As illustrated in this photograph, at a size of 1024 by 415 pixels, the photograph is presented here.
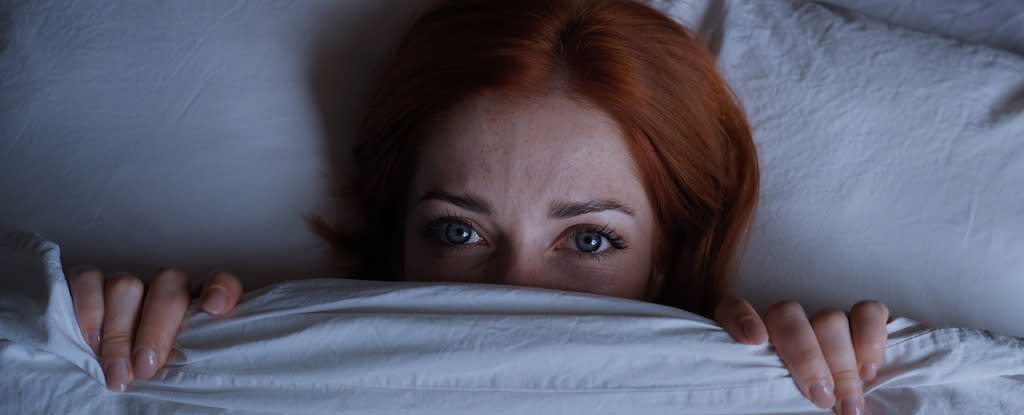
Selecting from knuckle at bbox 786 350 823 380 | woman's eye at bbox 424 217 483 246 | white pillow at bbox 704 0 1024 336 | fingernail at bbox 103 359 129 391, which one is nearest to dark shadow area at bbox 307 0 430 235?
woman's eye at bbox 424 217 483 246

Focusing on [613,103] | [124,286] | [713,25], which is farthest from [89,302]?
[713,25]

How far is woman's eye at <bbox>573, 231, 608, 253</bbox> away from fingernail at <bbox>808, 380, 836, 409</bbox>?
338mm

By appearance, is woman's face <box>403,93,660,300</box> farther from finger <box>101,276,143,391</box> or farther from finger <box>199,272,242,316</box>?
finger <box>101,276,143,391</box>

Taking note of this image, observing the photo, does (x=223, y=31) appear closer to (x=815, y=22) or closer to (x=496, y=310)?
(x=496, y=310)

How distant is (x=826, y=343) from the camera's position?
0.73 meters

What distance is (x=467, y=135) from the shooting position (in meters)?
0.92

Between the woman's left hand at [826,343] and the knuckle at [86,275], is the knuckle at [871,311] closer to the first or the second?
the woman's left hand at [826,343]

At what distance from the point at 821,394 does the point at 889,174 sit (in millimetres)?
444

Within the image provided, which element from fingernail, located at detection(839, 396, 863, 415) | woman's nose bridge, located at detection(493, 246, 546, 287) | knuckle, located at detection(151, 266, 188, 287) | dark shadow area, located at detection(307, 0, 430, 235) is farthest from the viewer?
dark shadow area, located at detection(307, 0, 430, 235)

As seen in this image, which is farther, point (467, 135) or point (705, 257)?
point (705, 257)

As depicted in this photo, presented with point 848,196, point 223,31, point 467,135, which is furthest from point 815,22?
point 223,31

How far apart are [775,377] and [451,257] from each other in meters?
0.45

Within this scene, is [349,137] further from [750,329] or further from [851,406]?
[851,406]

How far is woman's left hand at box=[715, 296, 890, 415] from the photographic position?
704 mm
